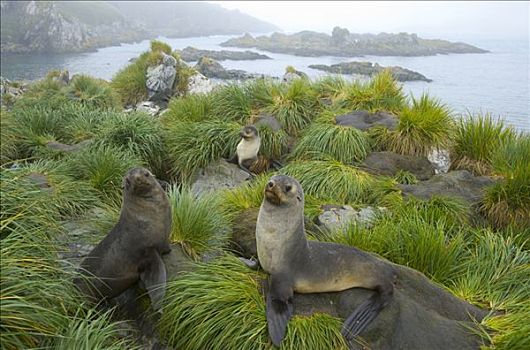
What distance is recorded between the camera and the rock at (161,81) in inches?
611

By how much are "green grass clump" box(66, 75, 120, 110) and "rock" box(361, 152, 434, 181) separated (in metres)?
8.40

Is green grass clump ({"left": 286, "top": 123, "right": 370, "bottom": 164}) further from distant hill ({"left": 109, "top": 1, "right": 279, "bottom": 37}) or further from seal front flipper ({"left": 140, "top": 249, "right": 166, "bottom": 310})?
distant hill ({"left": 109, "top": 1, "right": 279, "bottom": 37})

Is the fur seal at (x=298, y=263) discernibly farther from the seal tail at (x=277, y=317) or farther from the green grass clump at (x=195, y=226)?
the green grass clump at (x=195, y=226)

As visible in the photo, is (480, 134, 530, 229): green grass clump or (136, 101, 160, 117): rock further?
(136, 101, 160, 117): rock

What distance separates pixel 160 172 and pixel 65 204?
3.42 meters

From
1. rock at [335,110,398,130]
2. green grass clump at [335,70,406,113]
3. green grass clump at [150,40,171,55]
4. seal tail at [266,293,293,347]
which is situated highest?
green grass clump at [150,40,171,55]

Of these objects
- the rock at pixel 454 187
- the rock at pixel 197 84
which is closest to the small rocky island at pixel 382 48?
the rock at pixel 197 84

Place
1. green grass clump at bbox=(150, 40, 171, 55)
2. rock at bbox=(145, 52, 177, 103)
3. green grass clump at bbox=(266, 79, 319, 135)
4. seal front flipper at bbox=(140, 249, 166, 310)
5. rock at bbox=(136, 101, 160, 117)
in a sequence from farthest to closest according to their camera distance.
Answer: green grass clump at bbox=(150, 40, 171, 55), rock at bbox=(145, 52, 177, 103), rock at bbox=(136, 101, 160, 117), green grass clump at bbox=(266, 79, 319, 135), seal front flipper at bbox=(140, 249, 166, 310)

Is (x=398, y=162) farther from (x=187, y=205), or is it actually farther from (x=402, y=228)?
(x=187, y=205)

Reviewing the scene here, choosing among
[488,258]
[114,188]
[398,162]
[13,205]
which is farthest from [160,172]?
[488,258]

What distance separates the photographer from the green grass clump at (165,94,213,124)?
10.5 meters

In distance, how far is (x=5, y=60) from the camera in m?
57.7

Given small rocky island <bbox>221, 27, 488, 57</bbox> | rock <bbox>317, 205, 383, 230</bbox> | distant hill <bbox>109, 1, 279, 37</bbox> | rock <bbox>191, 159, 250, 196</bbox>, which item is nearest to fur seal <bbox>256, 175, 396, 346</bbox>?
rock <bbox>317, 205, 383, 230</bbox>

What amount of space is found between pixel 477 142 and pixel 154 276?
696 cm
